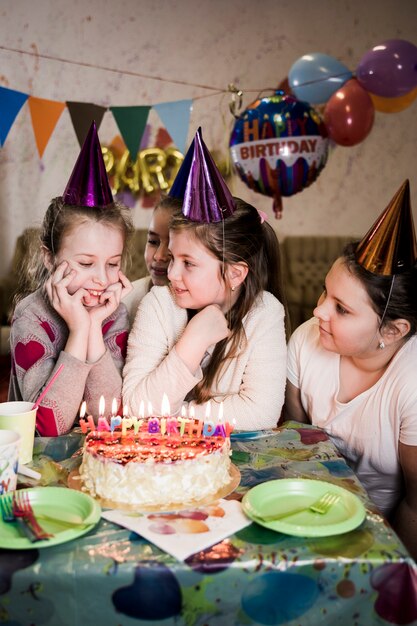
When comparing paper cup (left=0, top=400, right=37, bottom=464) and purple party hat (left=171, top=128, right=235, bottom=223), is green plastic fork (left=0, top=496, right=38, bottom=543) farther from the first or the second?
purple party hat (left=171, top=128, right=235, bottom=223)

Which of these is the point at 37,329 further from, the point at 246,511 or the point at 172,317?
the point at 246,511

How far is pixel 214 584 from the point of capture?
0.98 meters

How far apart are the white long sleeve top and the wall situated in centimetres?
379

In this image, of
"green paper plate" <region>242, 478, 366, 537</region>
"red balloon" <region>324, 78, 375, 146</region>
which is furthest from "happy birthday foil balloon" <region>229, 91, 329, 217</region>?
"green paper plate" <region>242, 478, 366, 537</region>

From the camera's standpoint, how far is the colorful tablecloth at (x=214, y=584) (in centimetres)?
97

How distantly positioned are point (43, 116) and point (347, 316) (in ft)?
7.32

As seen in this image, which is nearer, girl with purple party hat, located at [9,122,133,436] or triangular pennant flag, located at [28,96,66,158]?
girl with purple party hat, located at [9,122,133,436]

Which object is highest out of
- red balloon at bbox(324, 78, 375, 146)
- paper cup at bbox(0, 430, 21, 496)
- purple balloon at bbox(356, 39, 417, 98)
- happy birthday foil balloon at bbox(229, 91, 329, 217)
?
purple balloon at bbox(356, 39, 417, 98)

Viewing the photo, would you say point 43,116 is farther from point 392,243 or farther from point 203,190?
point 392,243

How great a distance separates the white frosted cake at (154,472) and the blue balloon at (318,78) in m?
3.10

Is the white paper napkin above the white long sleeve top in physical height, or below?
below

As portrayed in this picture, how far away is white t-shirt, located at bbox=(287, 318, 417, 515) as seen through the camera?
180 centimetres

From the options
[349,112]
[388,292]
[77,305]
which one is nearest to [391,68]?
[349,112]

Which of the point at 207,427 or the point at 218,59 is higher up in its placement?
the point at 218,59
